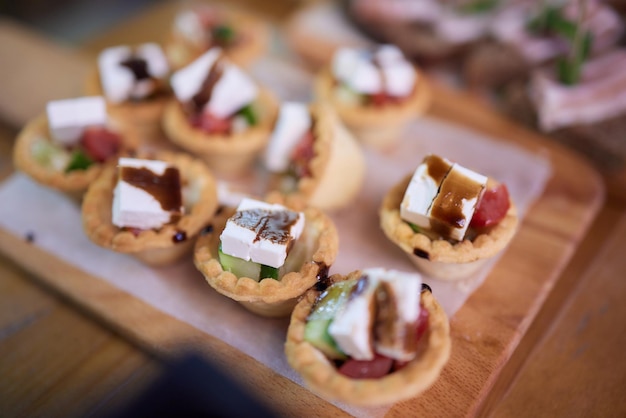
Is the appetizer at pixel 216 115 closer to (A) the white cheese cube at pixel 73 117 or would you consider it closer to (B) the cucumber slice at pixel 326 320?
(A) the white cheese cube at pixel 73 117

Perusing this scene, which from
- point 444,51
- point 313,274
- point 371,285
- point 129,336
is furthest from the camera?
point 444,51

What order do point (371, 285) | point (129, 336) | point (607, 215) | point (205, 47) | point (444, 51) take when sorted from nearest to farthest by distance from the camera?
point (371, 285), point (129, 336), point (607, 215), point (205, 47), point (444, 51)

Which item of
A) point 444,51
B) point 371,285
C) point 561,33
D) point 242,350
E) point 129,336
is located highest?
point 561,33

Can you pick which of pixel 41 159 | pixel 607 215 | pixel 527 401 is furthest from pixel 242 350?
pixel 607 215

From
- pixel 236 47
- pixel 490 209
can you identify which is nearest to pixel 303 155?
pixel 490 209

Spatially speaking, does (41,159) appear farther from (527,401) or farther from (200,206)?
(527,401)

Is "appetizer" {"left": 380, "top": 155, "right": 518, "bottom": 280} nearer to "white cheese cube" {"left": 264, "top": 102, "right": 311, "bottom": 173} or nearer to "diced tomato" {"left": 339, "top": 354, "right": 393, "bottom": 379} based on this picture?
"diced tomato" {"left": 339, "top": 354, "right": 393, "bottom": 379}
